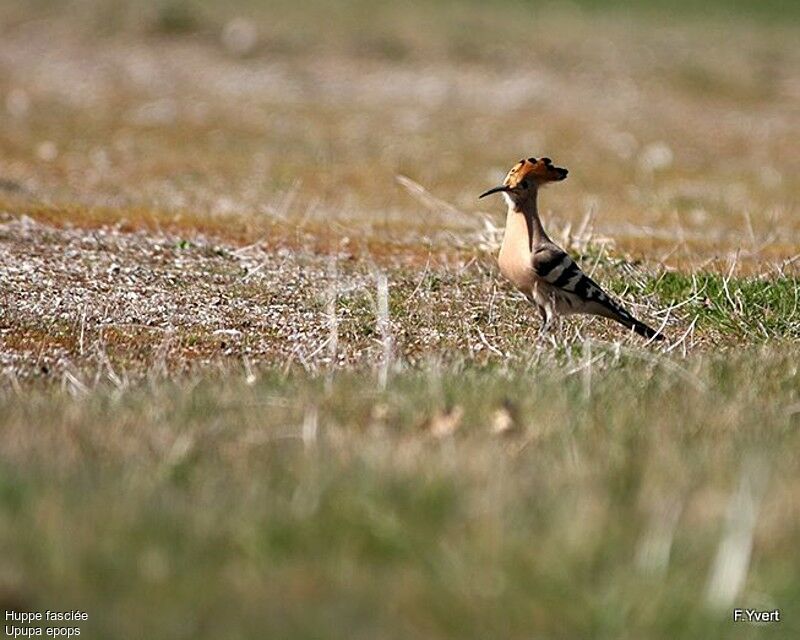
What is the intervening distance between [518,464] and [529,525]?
23.6 inches

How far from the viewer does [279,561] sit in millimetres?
3859

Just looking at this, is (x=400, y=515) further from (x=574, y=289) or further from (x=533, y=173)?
(x=533, y=173)

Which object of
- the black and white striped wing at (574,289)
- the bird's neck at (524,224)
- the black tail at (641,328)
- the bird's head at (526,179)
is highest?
the bird's head at (526,179)

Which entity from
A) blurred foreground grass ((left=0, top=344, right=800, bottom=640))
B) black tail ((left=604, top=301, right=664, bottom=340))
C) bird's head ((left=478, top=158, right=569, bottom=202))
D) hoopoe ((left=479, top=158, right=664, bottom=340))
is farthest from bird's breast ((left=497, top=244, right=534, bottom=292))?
blurred foreground grass ((left=0, top=344, right=800, bottom=640))

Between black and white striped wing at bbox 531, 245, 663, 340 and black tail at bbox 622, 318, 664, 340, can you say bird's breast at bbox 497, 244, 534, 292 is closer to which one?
black and white striped wing at bbox 531, 245, 663, 340

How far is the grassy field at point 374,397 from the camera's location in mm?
3725

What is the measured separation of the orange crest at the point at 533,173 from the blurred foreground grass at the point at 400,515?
227cm

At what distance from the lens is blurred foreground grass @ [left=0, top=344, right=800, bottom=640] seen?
3.63 metres

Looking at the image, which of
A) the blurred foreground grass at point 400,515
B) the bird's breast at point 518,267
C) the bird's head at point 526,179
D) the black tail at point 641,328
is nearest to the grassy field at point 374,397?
the blurred foreground grass at point 400,515

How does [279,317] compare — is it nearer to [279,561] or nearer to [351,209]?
[279,561]

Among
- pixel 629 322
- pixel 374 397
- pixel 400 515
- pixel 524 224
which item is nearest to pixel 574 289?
pixel 629 322

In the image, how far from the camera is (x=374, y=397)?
5.43m

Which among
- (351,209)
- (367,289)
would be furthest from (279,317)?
(351,209)

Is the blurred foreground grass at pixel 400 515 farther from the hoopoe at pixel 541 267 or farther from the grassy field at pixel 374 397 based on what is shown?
the hoopoe at pixel 541 267
